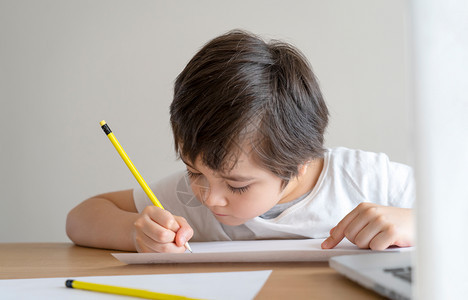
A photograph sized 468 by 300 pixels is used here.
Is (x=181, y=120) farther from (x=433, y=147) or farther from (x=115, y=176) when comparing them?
(x=115, y=176)

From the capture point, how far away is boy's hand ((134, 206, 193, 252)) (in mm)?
625

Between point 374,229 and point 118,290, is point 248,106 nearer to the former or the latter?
point 374,229

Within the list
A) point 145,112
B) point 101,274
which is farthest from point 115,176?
point 101,274

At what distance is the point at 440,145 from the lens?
189 millimetres

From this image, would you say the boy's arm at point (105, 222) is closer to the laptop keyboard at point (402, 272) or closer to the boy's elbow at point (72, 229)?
the boy's elbow at point (72, 229)

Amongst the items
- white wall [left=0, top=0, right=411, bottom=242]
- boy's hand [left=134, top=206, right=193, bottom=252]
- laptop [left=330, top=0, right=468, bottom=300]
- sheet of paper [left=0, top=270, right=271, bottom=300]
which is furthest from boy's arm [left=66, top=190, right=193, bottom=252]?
white wall [left=0, top=0, right=411, bottom=242]

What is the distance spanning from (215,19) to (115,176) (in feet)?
1.91

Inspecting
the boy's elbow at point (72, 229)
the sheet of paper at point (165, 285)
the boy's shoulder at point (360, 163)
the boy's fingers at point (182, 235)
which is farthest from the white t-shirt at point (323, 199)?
the sheet of paper at point (165, 285)

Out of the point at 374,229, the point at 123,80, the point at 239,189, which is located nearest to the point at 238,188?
the point at 239,189

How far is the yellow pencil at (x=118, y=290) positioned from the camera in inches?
14.3

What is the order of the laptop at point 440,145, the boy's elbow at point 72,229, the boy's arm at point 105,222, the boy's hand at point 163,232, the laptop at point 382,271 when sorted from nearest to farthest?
the laptop at point 440,145 < the laptop at point 382,271 < the boy's hand at point 163,232 < the boy's arm at point 105,222 < the boy's elbow at point 72,229

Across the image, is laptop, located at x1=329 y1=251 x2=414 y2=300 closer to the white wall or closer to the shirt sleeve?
the shirt sleeve

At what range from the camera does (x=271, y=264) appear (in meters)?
0.50

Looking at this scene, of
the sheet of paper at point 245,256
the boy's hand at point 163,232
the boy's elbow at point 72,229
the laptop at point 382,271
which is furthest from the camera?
the boy's elbow at point 72,229
